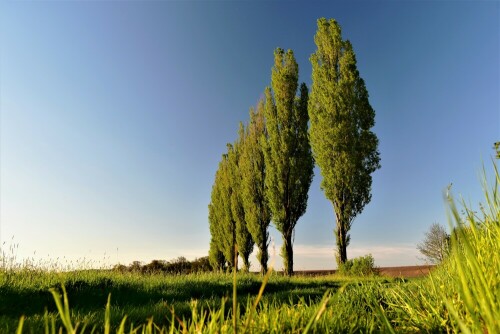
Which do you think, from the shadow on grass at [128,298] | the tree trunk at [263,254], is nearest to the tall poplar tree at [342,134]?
the tree trunk at [263,254]

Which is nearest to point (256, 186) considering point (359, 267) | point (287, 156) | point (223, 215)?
point (287, 156)

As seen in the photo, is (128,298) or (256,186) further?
(256,186)

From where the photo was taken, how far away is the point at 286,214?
2002cm

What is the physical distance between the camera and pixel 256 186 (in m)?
22.8

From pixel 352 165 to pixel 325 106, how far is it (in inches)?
135

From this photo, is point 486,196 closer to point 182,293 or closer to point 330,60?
point 182,293

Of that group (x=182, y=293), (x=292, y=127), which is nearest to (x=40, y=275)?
(x=182, y=293)

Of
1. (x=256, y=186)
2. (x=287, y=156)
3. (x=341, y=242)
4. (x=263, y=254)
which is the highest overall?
(x=287, y=156)

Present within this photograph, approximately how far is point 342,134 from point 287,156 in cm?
333

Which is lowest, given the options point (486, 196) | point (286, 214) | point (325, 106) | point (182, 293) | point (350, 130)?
point (182, 293)

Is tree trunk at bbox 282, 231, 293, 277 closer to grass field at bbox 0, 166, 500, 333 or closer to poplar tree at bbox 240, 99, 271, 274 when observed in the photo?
poplar tree at bbox 240, 99, 271, 274

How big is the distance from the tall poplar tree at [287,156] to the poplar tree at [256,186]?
1735mm

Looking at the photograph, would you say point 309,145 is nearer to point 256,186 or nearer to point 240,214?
point 256,186

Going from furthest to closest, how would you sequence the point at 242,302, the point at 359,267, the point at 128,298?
1. the point at 359,267
2. the point at 128,298
3. the point at 242,302
